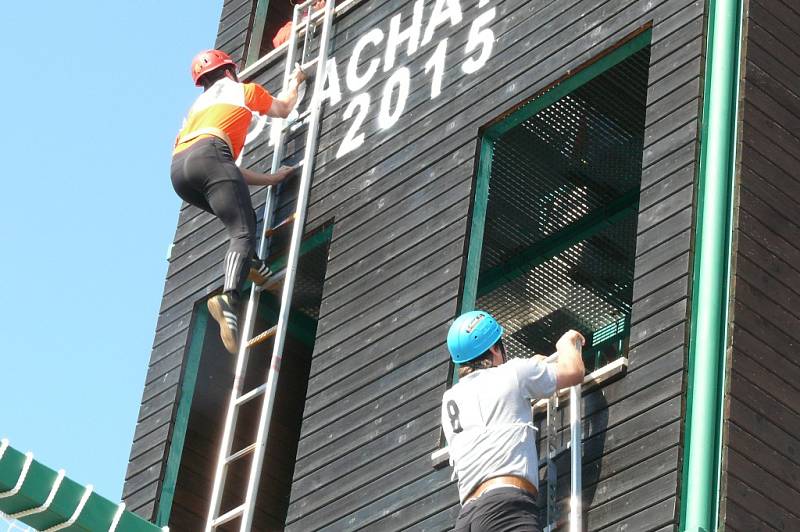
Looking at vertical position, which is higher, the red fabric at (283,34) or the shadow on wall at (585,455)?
the red fabric at (283,34)

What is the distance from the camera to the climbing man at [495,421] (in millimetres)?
10125

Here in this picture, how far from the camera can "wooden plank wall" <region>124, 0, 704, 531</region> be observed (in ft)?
35.6

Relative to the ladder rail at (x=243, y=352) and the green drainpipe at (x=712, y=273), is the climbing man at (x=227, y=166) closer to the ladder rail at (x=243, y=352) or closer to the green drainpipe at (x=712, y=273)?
the ladder rail at (x=243, y=352)

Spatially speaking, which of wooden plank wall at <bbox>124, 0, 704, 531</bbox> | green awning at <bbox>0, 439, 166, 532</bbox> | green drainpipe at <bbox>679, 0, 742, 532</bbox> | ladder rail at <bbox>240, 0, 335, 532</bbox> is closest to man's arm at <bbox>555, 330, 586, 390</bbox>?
wooden plank wall at <bbox>124, 0, 704, 531</bbox>

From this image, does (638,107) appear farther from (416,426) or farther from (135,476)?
(135,476)

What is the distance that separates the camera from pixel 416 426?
40.5 feet

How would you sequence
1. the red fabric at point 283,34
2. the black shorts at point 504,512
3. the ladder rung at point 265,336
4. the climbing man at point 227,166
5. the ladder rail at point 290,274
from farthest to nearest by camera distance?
the red fabric at point 283,34 → the climbing man at point 227,166 → the ladder rung at point 265,336 → the ladder rail at point 290,274 → the black shorts at point 504,512

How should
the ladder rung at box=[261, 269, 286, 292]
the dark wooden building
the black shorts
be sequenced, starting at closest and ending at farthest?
the black shorts < the dark wooden building < the ladder rung at box=[261, 269, 286, 292]

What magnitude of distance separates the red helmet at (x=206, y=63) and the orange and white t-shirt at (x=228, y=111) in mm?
354

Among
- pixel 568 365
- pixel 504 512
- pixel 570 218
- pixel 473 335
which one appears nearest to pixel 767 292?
pixel 568 365

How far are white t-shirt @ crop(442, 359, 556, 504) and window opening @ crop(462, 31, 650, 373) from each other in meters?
1.98

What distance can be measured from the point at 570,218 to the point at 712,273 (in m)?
4.79

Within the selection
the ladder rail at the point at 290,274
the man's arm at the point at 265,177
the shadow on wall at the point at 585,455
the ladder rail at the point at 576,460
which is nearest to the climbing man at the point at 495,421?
the ladder rail at the point at 576,460

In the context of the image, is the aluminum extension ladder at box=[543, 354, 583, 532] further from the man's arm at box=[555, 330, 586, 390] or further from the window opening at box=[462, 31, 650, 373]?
the window opening at box=[462, 31, 650, 373]
